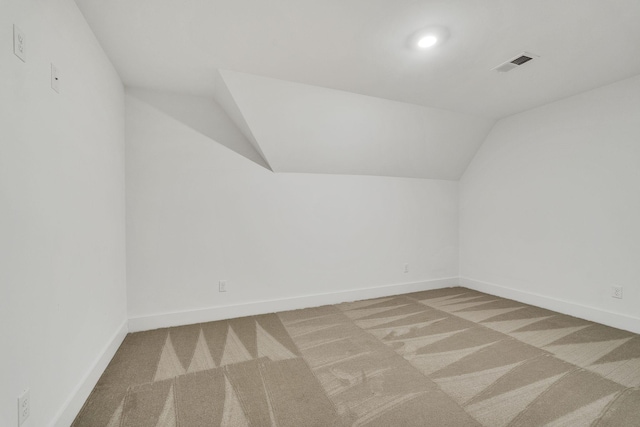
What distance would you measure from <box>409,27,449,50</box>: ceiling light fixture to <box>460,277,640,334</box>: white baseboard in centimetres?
310

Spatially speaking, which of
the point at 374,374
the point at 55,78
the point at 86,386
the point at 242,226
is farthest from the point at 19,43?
the point at 374,374

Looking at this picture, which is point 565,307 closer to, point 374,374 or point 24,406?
point 374,374

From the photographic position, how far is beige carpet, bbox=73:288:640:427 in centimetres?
157

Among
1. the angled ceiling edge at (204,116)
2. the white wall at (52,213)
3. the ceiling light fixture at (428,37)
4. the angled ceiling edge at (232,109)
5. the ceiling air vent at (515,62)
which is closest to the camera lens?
the white wall at (52,213)

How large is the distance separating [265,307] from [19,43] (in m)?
2.74

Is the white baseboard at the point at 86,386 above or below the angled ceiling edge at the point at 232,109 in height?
below

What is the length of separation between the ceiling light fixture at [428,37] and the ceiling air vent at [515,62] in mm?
744

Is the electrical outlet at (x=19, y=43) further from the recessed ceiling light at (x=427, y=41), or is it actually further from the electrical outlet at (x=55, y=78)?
the recessed ceiling light at (x=427, y=41)

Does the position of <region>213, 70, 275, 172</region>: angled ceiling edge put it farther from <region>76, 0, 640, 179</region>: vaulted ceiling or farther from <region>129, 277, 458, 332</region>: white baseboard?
<region>129, 277, 458, 332</region>: white baseboard

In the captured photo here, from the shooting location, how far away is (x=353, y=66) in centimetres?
235

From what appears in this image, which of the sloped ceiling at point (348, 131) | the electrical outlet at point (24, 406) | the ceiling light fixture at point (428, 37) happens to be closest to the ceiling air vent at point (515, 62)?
the ceiling light fixture at point (428, 37)

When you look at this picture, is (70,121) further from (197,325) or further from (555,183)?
(555,183)

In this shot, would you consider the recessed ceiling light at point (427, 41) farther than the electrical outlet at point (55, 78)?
Yes

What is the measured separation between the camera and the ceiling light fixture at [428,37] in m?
1.89
